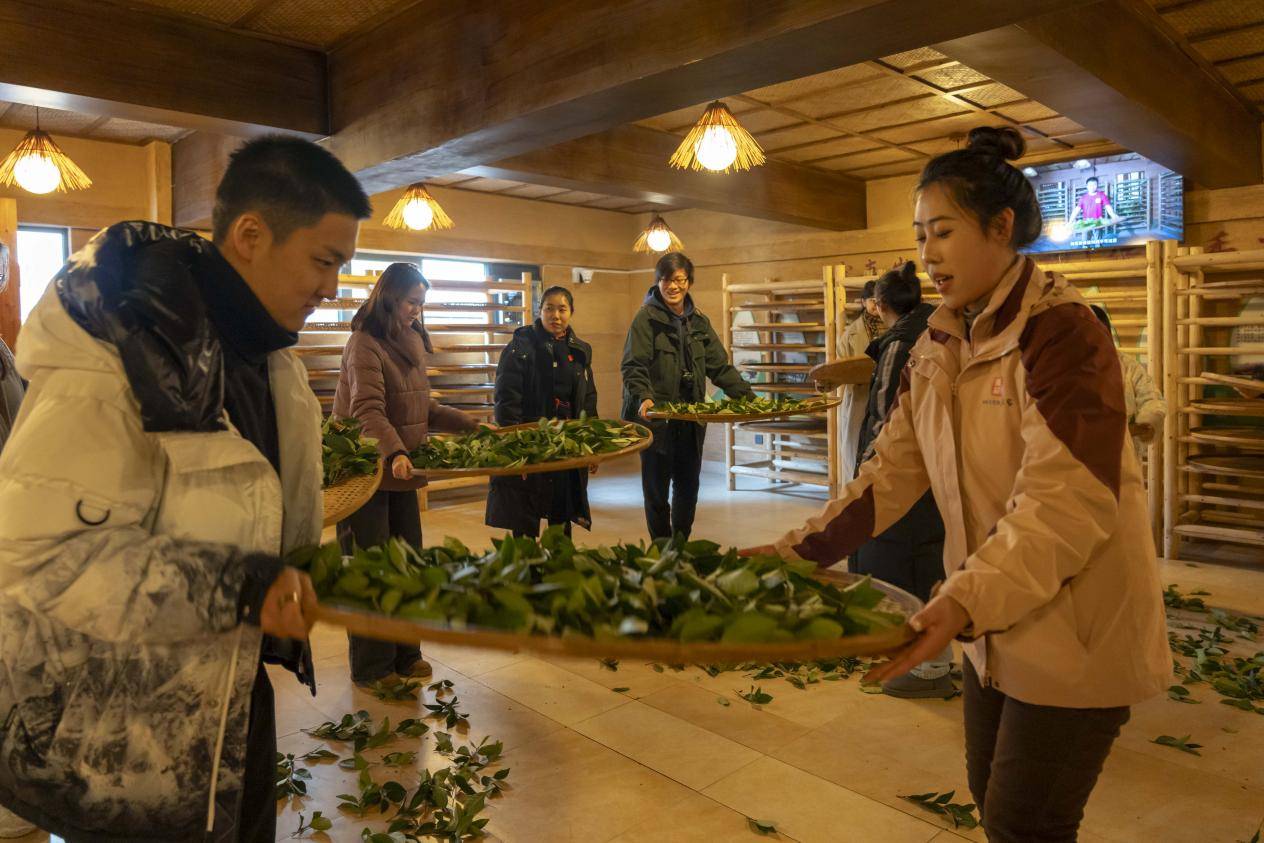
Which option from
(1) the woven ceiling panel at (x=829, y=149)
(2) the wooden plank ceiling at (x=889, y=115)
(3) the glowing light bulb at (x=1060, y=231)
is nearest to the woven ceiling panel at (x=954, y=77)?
(2) the wooden plank ceiling at (x=889, y=115)

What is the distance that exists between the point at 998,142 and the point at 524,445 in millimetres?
2420

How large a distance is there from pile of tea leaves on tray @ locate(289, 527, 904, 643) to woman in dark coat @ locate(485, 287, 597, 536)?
3.02 m

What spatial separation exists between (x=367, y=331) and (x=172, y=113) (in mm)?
1390

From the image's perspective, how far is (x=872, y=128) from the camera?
21.9 feet

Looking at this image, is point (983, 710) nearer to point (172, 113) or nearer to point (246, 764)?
point (246, 764)

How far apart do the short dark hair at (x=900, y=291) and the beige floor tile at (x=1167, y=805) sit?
1.91 metres

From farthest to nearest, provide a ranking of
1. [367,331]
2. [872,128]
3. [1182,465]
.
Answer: [872,128]
[1182,465]
[367,331]

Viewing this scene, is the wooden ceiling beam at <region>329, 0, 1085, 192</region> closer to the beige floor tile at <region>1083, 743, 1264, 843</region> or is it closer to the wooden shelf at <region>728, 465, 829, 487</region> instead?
the beige floor tile at <region>1083, 743, 1264, 843</region>

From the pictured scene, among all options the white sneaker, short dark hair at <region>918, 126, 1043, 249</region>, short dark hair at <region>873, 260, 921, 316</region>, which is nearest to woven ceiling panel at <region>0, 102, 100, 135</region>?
the white sneaker

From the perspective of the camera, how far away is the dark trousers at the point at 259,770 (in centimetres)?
160

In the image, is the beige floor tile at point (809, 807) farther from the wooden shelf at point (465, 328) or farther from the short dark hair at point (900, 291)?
Result: the wooden shelf at point (465, 328)

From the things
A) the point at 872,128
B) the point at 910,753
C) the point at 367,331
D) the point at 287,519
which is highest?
the point at 872,128

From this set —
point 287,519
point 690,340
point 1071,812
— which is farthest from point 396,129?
point 1071,812

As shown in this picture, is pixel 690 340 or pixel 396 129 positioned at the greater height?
pixel 396 129
